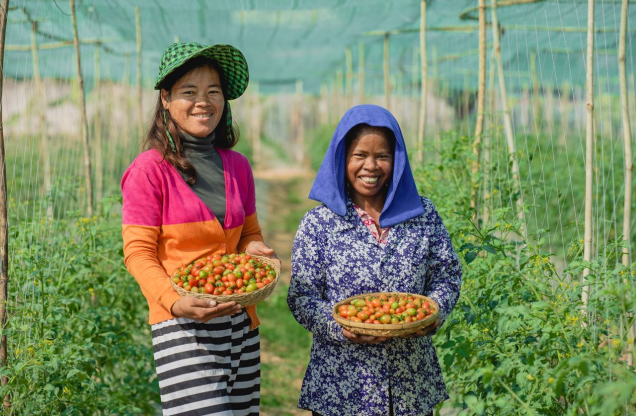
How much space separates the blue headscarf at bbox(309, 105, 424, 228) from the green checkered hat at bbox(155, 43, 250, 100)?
14.3 inches

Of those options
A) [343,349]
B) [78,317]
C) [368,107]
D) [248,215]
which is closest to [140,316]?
[78,317]

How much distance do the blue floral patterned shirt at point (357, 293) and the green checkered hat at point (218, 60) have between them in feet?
1.61

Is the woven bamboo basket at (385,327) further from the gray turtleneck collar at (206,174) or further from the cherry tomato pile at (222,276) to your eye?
the gray turtleneck collar at (206,174)

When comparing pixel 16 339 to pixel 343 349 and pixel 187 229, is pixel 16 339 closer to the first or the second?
pixel 187 229

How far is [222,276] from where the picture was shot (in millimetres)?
1837

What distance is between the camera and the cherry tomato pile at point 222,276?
179 cm

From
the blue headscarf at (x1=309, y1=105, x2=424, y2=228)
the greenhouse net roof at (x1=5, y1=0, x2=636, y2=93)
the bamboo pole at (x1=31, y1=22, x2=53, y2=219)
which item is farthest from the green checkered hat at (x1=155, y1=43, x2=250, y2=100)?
the greenhouse net roof at (x1=5, y1=0, x2=636, y2=93)

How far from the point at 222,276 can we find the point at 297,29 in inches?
227

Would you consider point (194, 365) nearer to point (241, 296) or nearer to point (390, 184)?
point (241, 296)

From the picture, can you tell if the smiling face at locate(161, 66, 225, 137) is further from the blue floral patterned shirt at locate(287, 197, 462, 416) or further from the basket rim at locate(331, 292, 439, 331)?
the basket rim at locate(331, 292, 439, 331)

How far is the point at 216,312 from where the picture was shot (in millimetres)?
1771

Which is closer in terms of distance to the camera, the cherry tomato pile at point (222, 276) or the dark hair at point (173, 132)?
the cherry tomato pile at point (222, 276)

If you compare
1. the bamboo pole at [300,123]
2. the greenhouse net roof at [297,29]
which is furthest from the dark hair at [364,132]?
the bamboo pole at [300,123]

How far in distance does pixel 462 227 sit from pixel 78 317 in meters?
Answer: 1.58
